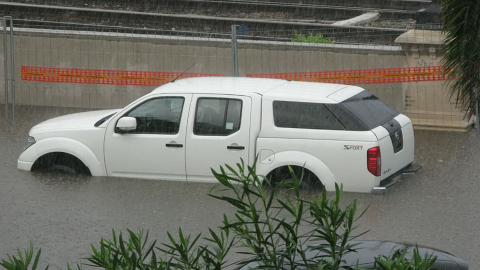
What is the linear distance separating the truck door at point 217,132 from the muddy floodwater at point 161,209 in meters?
0.55

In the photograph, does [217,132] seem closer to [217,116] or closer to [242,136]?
[217,116]

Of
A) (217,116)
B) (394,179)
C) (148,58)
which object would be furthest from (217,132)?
(148,58)

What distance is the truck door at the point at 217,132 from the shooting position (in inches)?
401

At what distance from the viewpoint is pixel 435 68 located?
13516mm

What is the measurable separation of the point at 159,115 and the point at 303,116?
6.01 feet

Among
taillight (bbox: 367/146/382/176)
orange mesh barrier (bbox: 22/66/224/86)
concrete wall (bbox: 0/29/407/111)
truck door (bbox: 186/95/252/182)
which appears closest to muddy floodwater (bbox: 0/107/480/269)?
taillight (bbox: 367/146/382/176)

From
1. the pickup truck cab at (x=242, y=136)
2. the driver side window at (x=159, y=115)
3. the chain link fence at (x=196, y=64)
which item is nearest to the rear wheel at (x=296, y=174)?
the pickup truck cab at (x=242, y=136)

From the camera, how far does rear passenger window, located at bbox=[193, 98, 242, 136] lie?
10241 mm

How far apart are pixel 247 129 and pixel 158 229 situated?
66.2 inches

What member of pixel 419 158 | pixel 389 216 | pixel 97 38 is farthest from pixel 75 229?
pixel 97 38

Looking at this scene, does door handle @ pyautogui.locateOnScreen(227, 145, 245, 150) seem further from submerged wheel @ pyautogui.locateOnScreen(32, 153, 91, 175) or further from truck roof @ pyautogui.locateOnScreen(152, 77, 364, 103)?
submerged wheel @ pyautogui.locateOnScreen(32, 153, 91, 175)

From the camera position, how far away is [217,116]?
10.3 meters

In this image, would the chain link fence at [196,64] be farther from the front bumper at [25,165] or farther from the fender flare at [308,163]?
the fender flare at [308,163]

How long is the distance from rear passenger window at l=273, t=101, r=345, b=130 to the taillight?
1.61 ft
